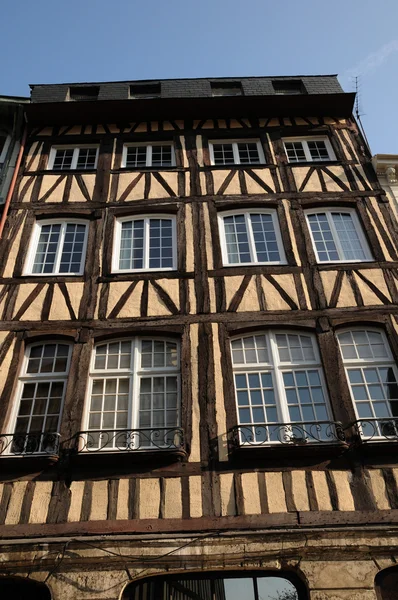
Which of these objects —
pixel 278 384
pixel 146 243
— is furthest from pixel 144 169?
pixel 278 384

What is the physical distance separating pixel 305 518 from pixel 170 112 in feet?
33.3

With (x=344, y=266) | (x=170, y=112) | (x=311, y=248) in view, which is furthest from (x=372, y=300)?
(x=170, y=112)

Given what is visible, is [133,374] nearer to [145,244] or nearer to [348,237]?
[145,244]

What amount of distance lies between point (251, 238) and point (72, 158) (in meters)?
5.13

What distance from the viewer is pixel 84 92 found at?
1416 centimetres

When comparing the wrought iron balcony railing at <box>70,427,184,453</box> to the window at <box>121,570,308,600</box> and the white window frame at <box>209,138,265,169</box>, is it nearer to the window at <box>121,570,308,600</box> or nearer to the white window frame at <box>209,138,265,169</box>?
the window at <box>121,570,308,600</box>

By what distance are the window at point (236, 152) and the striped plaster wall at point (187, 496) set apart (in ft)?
24.7

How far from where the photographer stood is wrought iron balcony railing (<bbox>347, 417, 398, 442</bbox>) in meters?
7.29

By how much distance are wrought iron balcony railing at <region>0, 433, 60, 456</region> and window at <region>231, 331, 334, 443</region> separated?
2.82 metres

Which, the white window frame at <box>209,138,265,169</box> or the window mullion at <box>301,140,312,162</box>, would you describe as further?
the window mullion at <box>301,140,312,162</box>

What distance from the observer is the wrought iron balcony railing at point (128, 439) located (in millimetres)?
7293

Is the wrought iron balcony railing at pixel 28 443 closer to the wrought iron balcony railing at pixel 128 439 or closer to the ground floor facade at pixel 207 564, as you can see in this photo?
the wrought iron balcony railing at pixel 128 439

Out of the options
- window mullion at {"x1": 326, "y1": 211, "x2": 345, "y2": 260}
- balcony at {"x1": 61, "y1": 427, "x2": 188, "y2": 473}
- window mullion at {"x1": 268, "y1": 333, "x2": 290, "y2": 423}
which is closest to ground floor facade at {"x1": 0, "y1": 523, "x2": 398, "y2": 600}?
balcony at {"x1": 61, "y1": 427, "x2": 188, "y2": 473}

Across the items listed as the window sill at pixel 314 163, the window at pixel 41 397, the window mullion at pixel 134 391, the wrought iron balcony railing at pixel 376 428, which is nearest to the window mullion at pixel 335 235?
the window sill at pixel 314 163
